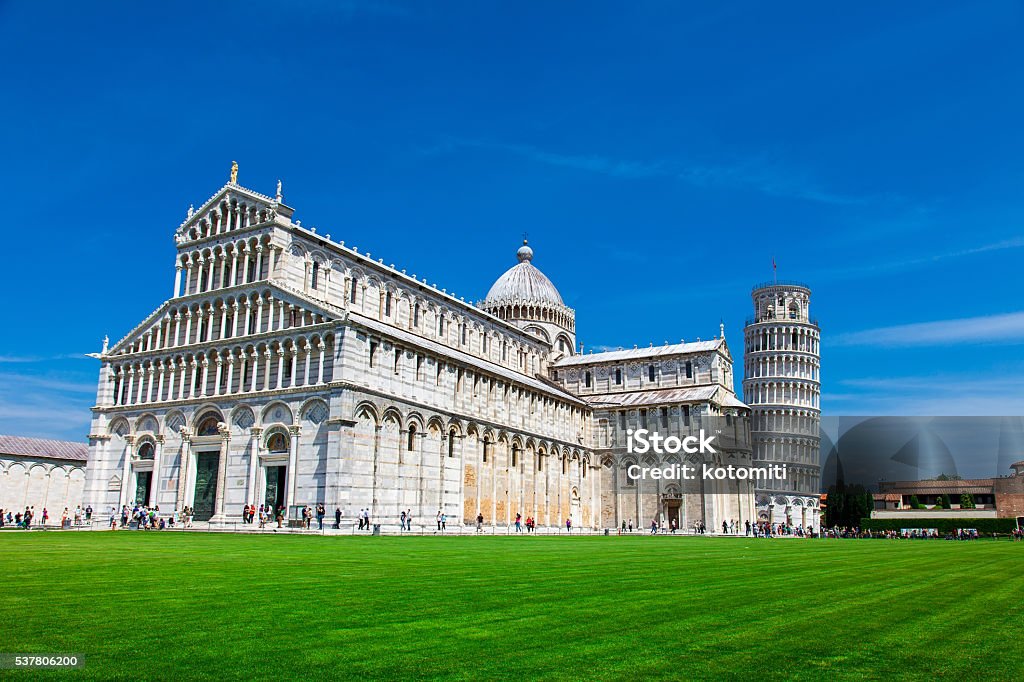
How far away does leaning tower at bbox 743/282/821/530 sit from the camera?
10350cm

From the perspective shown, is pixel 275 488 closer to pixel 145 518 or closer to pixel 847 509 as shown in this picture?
pixel 145 518

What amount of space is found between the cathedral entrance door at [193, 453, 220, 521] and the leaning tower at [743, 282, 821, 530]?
231ft

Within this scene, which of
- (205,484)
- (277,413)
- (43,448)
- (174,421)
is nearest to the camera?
(277,413)

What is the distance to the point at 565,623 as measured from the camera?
984 cm

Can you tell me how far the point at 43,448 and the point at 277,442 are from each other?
34.9m

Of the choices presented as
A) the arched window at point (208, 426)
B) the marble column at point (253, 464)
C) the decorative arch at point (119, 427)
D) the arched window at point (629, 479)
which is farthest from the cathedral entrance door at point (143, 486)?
the arched window at point (629, 479)

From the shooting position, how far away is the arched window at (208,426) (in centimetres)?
5238

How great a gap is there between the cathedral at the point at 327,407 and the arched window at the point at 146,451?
0.47ft

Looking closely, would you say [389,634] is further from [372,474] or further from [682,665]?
[372,474]

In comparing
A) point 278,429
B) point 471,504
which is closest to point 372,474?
point 278,429

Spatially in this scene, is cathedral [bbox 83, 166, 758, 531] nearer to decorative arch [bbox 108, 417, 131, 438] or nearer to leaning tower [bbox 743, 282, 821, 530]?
decorative arch [bbox 108, 417, 131, 438]

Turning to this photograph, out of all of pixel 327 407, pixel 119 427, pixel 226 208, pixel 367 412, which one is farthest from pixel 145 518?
pixel 226 208

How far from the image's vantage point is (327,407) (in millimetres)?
47438

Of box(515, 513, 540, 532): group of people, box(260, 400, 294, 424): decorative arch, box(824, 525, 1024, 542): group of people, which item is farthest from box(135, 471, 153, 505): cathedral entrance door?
box(824, 525, 1024, 542): group of people
